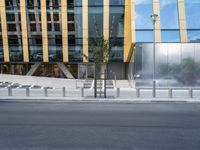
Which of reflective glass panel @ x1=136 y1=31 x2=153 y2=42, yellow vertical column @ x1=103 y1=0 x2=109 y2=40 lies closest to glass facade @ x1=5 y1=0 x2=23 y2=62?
yellow vertical column @ x1=103 y1=0 x2=109 y2=40

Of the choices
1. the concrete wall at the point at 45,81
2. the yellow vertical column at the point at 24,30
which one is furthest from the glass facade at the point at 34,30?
the concrete wall at the point at 45,81

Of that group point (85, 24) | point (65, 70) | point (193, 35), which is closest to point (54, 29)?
point (85, 24)

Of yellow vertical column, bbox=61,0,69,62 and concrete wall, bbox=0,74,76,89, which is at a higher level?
yellow vertical column, bbox=61,0,69,62

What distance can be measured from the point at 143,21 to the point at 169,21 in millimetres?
2823

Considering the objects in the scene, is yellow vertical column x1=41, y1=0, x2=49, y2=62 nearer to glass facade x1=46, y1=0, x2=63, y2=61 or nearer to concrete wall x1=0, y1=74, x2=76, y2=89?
glass facade x1=46, y1=0, x2=63, y2=61

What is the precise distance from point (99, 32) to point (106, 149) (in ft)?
90.7

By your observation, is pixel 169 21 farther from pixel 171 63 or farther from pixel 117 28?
pixel 117 28

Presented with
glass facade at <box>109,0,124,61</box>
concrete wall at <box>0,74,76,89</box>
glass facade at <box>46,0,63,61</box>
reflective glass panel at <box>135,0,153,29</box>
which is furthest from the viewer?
glass facade at <box>46,0,63,61</box>

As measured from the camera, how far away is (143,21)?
88.7 feet

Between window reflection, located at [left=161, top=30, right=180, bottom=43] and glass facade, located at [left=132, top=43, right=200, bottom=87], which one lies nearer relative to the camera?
glass facade, located at [left=132, top=43, right=200, bottom=87]

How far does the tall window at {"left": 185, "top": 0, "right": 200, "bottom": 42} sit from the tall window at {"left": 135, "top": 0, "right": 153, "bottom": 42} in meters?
3.87

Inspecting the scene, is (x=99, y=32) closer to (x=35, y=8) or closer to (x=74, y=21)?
(x=74, y=21)

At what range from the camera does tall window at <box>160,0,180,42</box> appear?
26531mm

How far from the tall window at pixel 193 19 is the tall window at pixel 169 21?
1142mm
